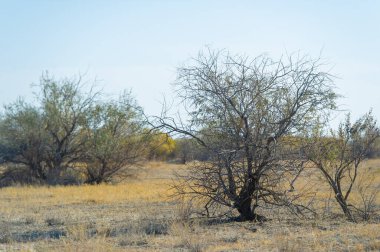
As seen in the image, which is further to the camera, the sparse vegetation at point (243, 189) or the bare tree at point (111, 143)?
the bare tree at point (111, 143)

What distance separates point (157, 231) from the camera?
12727 mm

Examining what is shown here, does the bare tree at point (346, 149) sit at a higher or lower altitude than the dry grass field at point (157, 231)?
higher

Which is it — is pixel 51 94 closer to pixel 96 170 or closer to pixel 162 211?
A: pixel 96 170

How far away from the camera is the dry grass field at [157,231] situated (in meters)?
10.4

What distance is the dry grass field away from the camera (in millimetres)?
10367

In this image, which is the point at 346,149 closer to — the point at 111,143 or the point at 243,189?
the point at 243,189

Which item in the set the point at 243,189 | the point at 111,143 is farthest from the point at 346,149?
the point at 111,143

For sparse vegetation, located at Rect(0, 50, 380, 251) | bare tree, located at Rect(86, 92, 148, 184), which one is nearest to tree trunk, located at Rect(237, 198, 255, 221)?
sparse vegetation, located at Rect(0, 50, 380, 251)

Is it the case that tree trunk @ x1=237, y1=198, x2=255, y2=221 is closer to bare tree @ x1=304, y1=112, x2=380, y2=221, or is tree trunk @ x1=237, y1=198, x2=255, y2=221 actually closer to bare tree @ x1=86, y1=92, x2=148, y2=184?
bare tree @ x1=304, y1=112, x2=380, y2=221

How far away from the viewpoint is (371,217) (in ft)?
49.4

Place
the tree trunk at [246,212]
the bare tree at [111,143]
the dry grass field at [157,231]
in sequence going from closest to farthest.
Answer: the dry grass field at [157,231], the tree trunk at [246,212], the bare tree at [111,143]

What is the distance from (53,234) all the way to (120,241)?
2.29 metres

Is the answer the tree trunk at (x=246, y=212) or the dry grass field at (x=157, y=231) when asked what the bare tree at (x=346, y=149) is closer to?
the dry grass field at (x=157, y=231)

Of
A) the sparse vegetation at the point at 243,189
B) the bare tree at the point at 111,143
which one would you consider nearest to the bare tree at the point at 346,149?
the sparse vegetation at the point at 243,189
